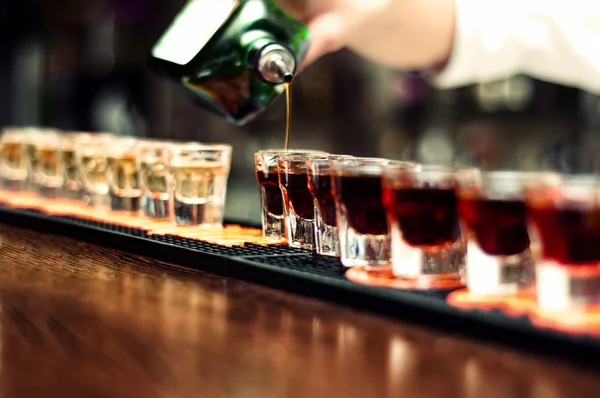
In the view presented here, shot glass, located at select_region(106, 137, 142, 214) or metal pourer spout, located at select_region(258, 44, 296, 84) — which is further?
shot glass, located at select_region(106, 137, 142, 214)

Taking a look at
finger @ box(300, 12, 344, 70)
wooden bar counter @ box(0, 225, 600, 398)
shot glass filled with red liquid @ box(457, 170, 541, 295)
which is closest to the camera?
wooden bar counter @ box(0, 225, 600, 398)

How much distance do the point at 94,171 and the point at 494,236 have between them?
127 cm

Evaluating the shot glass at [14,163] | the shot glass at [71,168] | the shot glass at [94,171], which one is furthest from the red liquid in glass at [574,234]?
the shot glass at [14,163]

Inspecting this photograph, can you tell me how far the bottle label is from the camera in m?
1.65

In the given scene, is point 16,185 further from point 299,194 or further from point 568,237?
point 568,237

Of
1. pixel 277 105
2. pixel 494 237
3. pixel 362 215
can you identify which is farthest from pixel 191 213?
pixel 277 105

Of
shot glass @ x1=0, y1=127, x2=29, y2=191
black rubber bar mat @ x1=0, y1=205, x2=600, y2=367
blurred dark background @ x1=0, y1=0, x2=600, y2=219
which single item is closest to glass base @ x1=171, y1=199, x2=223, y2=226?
black rubber bar mat @ x1=0, y1=205, x2=600, y2=367

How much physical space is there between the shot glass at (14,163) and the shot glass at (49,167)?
89 mm

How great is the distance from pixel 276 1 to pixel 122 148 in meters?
0.55

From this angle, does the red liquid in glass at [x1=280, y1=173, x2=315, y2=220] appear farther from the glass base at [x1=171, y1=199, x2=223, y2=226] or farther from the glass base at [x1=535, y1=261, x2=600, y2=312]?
the glass base at [x1=535, y1=261, x2=600, y2=312]

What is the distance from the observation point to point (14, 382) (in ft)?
2.55

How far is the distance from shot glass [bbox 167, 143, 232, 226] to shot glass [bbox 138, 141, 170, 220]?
0.05 meters

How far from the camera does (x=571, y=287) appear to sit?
37.3 inches

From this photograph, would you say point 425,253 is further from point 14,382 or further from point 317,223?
point 14,382
